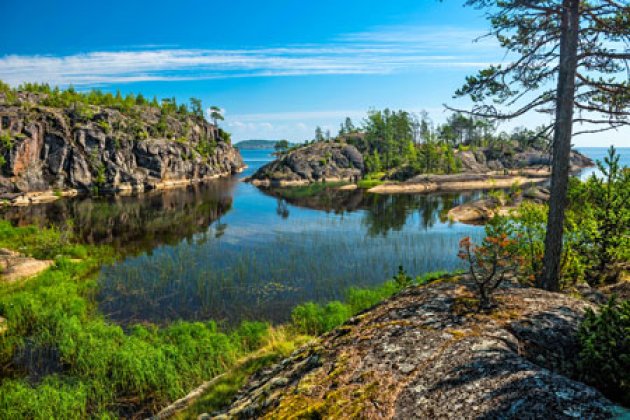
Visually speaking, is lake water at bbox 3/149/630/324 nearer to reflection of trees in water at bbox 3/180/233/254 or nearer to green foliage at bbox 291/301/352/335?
reflection of trees in water at bbox 3/180/233/254

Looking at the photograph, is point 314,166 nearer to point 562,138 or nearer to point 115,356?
point 115,356

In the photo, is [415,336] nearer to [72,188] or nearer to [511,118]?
[511,118]

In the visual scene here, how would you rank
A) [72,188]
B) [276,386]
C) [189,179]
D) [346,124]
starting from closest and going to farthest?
[276,386] < [72,188] < [189,179] < [346,124]

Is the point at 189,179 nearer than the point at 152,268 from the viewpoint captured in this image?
No

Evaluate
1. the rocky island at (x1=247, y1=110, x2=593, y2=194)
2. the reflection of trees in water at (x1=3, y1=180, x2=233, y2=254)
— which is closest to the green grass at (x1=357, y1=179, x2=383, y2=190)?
the rocky island at (x1=247, y1=110, x2=593, y2=194)

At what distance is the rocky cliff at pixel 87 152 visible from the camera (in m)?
74.9

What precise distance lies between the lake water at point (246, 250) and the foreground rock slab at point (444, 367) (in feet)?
39.3

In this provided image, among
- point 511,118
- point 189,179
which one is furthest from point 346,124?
point 511,118

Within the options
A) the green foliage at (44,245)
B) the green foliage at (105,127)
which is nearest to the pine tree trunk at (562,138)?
the green foliage at (44,245)

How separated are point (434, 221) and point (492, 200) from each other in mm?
11868

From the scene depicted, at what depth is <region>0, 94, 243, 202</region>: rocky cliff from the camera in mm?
74938

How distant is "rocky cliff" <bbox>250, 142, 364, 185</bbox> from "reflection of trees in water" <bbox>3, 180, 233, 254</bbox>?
37.2 metres

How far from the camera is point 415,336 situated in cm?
708

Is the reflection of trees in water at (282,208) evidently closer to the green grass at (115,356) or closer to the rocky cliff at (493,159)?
the green grass at (115,356)
